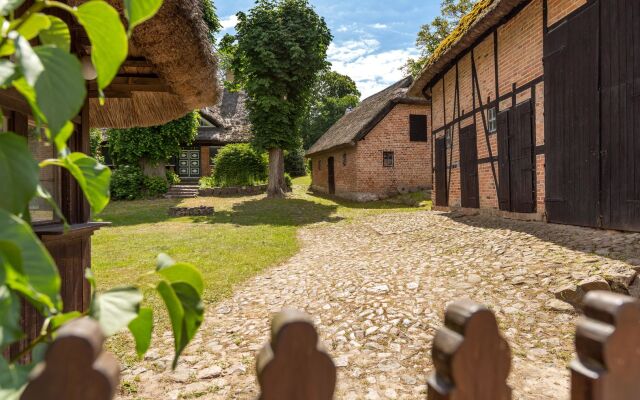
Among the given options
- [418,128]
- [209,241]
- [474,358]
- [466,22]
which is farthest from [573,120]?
[418,128]

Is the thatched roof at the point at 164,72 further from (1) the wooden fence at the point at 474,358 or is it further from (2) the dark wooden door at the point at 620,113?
(2) the dark wooden door at the point at 620,113

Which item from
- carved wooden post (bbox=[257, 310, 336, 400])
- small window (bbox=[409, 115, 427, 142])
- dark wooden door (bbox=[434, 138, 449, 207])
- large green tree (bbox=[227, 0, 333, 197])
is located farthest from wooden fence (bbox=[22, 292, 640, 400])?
small window (bbox=[409, 115, 427, 142])

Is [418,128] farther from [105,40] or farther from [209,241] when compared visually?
[105,40]

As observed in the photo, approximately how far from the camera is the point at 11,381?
588 millimetres

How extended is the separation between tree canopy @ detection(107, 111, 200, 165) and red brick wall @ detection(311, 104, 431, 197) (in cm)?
981

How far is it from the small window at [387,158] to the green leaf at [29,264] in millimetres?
17814

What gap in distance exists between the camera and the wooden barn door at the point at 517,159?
746 cm

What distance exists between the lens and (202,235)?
955cm

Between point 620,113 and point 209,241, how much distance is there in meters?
7.77

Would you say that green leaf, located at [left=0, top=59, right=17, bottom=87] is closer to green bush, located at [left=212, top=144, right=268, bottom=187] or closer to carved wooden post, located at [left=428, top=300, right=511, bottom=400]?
carved wooden post, located at [left=428, top=300, right=511, bottom=400]

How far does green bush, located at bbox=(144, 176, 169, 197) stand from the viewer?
20281mm

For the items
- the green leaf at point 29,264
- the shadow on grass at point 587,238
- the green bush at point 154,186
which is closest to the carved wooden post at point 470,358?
the green leaf at point 29,264

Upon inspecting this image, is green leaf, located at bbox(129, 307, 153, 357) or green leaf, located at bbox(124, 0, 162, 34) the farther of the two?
green leaf, located at bbox(129, 307, 153, 357)

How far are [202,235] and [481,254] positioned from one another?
6.56 metres
